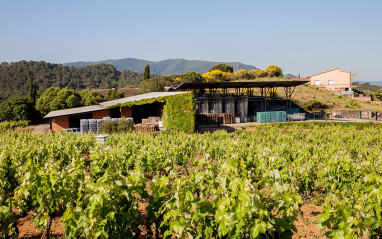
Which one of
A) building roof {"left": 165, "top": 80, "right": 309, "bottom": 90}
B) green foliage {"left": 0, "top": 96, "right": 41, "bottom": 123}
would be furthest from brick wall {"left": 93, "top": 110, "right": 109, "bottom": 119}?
green foliage {"left": 0, "top": 96, "right": 41, "bottom": 123}

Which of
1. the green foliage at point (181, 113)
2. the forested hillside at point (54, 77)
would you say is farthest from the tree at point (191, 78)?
the forested hillside at point (54, 77)

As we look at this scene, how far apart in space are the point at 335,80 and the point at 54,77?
216 feet

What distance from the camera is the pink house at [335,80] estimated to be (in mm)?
49900

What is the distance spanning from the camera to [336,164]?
7090 millimetres

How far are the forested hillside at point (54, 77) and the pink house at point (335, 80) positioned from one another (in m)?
55.4

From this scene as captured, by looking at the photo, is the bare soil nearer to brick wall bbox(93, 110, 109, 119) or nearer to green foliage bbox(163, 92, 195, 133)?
green foliage bbox(163, 92, 195, 133)

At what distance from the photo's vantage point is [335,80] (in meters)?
51.4

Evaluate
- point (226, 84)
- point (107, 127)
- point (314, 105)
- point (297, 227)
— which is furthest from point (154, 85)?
point (297, 227)

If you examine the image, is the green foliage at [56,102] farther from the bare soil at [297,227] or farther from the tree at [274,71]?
the tree at [274,71]

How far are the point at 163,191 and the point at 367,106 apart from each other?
4163cm

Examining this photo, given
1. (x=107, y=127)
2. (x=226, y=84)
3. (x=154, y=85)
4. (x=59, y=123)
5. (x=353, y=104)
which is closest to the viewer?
(x=107, y=127)

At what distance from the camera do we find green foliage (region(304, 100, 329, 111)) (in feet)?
122

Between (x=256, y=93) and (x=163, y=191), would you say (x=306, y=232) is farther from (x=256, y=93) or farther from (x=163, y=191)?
(x=256, y=93)

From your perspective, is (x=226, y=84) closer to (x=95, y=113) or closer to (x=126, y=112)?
(x=126, y=112)
